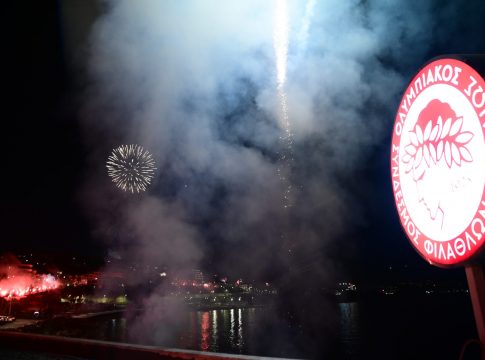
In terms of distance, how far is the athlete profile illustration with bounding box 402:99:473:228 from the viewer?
2.92 metres

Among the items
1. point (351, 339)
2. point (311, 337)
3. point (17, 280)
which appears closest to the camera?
point (17, 280)

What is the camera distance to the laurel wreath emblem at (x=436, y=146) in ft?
9.53

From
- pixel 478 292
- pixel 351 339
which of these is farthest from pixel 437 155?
pixel 351 339

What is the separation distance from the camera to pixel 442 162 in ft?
10.2

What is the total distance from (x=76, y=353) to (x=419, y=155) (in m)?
7.97

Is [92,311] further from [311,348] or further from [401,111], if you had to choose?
[401,111]

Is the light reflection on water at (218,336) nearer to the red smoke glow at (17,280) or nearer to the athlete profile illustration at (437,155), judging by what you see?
the red smoke glow at (17,280)

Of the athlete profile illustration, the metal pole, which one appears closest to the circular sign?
the athlete profile illustration

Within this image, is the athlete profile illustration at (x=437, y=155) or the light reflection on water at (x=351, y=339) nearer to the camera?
the athlete profile illustration at (x=437, y=155)

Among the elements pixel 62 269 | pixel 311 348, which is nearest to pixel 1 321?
pixel 311 348

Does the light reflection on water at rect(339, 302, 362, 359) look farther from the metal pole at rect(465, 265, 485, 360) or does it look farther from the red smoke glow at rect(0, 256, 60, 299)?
the metal pole at rect(465, 265, 485, 360)

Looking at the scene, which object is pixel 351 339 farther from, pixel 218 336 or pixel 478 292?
pixel 478 292

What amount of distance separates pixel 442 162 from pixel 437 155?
0.08 metres

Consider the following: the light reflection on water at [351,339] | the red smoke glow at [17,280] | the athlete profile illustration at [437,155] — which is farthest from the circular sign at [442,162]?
the light reflection on water at [351,339]
